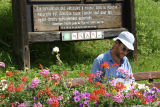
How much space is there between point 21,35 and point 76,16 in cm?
124

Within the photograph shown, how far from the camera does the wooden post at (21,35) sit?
5613mm

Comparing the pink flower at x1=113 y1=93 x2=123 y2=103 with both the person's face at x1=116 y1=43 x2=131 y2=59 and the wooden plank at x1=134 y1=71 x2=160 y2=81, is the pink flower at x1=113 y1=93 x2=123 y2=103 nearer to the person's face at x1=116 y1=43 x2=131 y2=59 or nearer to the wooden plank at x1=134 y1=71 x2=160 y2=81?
the person's face at x1=116 y1=43 x2=131 y2=59

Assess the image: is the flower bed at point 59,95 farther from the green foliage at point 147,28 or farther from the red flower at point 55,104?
the green foliage at point 147,28

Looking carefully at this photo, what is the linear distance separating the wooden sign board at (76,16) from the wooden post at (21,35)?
221mm

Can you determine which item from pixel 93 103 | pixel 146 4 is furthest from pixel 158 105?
pixel 146 4

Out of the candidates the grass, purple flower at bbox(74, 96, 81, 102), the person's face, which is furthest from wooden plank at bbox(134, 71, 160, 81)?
purple flower at bbox(74, 96, 81, 102)

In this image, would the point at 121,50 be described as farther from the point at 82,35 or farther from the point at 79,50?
the point at 79,50

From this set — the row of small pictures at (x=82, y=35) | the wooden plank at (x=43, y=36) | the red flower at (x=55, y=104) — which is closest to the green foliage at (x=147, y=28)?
the row of small pictures at (x=82, y=35)

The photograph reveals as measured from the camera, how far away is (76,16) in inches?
243

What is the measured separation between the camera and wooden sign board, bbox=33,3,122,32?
5.80 meters

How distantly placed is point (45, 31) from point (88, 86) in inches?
116

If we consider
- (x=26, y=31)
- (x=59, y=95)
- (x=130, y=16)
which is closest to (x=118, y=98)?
(x=59, y=95)

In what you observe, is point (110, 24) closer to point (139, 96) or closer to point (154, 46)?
point (154, 46)

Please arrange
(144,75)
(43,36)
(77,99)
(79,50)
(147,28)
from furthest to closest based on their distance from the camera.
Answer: (147,28)
(79,50)
(43,36)
(144,75)
(77,99)
